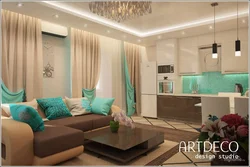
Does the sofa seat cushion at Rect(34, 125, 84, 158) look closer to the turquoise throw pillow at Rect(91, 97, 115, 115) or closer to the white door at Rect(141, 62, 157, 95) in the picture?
the turquoise throw pillow at Rect(91, 97, 115, 115)

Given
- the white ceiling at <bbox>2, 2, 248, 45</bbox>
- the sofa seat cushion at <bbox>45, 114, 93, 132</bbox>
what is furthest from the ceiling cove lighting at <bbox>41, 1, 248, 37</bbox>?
the sofa seat cushion at <bbox>45, 114, 93, 132</bbox>

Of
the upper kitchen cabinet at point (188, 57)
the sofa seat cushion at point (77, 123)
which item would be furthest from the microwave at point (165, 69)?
the sofa seat cushion at point (77, 123)

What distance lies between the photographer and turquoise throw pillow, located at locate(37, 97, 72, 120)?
11.3 ft

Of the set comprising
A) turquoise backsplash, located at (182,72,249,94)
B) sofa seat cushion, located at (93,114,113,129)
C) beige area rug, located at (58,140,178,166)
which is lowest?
beige area rug, located at (58,140,178,166)

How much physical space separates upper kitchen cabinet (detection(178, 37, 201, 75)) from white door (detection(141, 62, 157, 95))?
0.84 m

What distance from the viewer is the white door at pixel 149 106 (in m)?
5.76

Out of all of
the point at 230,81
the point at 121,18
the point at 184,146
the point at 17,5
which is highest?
the point at 17,5

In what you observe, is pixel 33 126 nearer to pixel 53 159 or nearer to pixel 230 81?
pixel 53 159

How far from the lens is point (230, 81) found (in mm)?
4910

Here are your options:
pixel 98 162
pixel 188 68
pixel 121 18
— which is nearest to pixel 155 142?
pixel 98 162

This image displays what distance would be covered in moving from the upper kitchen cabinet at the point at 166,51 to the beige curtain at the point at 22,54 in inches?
139

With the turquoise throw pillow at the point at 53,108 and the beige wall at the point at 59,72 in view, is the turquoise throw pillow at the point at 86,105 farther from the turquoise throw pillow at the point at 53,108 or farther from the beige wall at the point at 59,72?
the beige wall at the point at 59,72

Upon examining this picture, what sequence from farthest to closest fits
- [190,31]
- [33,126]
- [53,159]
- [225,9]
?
1. [190,31]
2. [225,9]
3. [33,126]
4. [53,159]

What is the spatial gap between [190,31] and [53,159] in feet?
14.5
